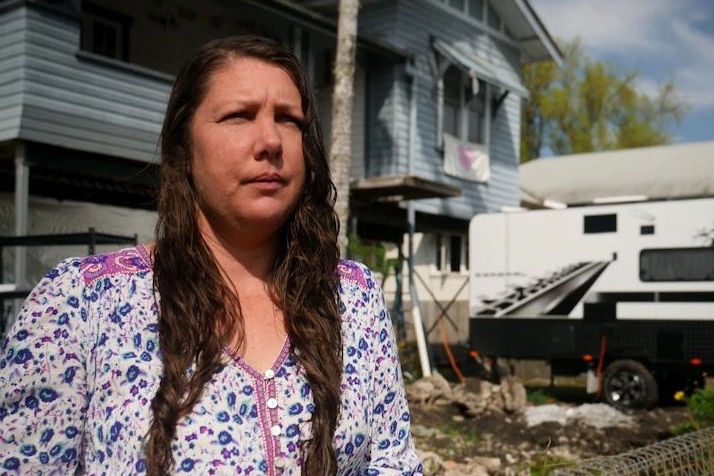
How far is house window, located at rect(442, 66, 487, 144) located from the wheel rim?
6566mm

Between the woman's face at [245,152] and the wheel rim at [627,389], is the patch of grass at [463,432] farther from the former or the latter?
the woman's face at [245,152]

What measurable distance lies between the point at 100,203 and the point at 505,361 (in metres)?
7.85

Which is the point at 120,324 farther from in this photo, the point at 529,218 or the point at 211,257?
the point at 529,218

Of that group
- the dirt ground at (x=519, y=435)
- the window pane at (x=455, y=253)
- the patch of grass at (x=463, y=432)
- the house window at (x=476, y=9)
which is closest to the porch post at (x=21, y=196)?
the dirt ground at (x=519, y=435)

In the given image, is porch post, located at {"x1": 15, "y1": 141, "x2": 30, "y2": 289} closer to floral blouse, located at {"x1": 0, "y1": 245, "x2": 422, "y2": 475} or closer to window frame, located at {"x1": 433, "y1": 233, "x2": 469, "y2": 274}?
floral blouse, located at {"x1": 0, "y1": 245, "x2": 422, "y2": 475}

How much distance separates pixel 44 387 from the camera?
5.72 feet

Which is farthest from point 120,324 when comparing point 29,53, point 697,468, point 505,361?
point 505,361

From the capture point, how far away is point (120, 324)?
183 centimetres

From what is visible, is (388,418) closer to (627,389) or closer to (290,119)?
(290,119)

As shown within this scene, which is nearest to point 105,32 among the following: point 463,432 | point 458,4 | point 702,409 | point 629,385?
point 458,4

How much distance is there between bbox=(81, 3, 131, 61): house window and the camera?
1400 cm

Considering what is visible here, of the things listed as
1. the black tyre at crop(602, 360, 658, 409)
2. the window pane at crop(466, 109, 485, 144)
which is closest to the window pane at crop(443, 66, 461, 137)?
the window pane at crop(466, 109, 485, 144)

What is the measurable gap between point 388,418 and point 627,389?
12307 mm

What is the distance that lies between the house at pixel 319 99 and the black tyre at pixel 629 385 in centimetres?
421
